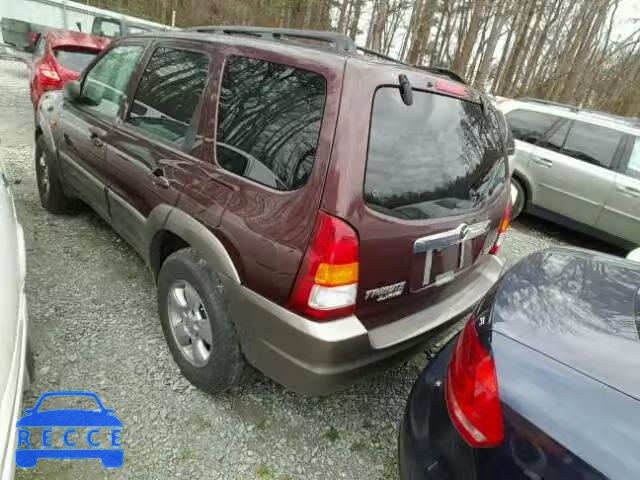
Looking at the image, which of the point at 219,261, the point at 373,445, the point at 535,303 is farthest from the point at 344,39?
the point at 373,445

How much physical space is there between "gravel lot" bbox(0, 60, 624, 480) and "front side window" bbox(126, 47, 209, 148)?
122 cm

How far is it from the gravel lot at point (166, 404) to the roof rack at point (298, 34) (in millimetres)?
1677

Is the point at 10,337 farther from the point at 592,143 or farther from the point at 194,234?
the point at 592,143

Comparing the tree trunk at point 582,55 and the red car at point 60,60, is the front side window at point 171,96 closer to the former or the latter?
the red car at point 60,60

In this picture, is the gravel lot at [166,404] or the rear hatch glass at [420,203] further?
the gravel lot at [166,404]

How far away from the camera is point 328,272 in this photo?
1618 millimetres

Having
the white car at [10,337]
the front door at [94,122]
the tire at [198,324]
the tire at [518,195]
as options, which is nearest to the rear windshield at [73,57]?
the front door at [94,122]

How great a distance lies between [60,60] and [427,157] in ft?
21.2

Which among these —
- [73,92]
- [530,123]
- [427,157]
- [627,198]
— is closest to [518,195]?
[530,123]

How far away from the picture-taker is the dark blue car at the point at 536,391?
1.06 meters

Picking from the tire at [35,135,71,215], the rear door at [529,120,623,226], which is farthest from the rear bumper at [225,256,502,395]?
the rear door at [529,120,623,226]

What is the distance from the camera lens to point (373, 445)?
219 cm

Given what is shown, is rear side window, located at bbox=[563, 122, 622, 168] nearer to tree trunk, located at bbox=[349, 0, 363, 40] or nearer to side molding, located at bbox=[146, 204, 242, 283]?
side molding, located at bbox=[146, 204, 242, 283]

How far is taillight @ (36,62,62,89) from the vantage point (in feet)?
Answer: 19.5
